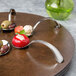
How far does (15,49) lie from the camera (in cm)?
103

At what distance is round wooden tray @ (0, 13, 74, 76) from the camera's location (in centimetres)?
89

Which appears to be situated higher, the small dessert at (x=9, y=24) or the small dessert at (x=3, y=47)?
the small dessert at (x=9, y=24)

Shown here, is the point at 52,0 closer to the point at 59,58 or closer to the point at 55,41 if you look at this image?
the point at 55,41

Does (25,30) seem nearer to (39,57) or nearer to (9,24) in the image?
(9,24)

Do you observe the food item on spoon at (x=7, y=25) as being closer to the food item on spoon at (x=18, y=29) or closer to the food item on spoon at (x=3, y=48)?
the food item on spoon at (x=18, y=29)

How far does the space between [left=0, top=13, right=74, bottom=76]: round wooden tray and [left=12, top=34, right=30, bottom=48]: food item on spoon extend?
0.02 metres

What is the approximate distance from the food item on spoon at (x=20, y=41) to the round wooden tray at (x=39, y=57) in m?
0.02

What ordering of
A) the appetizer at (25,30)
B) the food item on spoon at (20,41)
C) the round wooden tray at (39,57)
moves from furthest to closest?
the appetizer at (25,30), the food item on spoon at (20,41), the round wooden tray at (39,57)

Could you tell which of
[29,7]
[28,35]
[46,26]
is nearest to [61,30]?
[46,26]

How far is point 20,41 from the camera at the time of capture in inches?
40.7

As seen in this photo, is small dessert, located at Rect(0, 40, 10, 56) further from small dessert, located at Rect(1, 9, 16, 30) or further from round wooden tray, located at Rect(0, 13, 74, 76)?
small dessert, located at Rect(1, 9, 16, 30)

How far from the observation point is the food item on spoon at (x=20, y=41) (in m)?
1.03

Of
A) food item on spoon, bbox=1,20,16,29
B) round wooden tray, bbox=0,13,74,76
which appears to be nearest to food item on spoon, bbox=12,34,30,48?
round wooden tray, bbox=0,13,74,76

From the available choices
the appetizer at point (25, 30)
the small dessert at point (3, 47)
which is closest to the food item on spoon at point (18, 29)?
the appetizer at point (25, 30)
